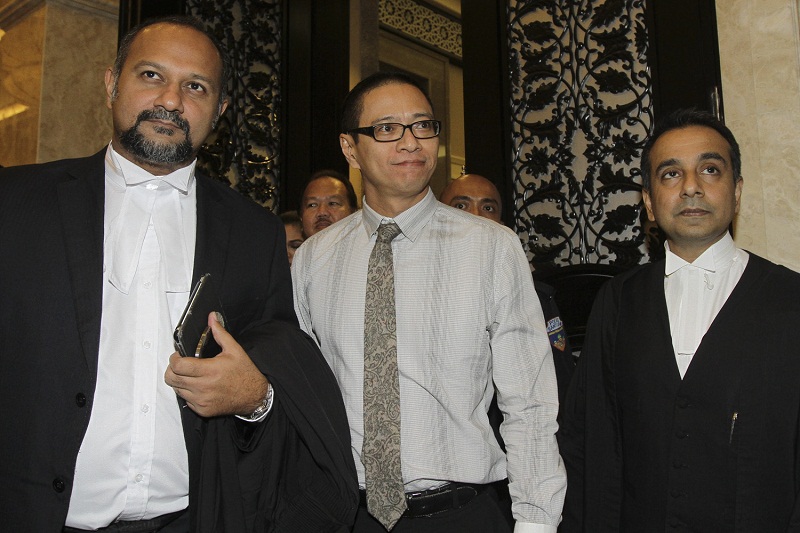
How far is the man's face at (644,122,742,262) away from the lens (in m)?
2.03

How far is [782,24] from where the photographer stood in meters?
2.87

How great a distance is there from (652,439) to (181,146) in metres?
1.37

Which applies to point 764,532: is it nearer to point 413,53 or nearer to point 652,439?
point 652,439

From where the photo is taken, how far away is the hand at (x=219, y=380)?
146 cm

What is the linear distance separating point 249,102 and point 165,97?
2917 mm

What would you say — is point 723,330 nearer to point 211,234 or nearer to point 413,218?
point 413,218

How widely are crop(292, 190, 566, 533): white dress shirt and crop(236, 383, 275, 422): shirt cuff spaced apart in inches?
8.9

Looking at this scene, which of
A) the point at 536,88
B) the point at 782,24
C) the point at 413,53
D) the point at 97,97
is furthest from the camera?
the point at 413,53

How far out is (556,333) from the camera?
257 centimetres

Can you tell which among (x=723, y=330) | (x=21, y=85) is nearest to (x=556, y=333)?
(x=723, y=330)

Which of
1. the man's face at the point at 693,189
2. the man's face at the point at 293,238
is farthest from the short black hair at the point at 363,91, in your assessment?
the man's face at the point at 293,238

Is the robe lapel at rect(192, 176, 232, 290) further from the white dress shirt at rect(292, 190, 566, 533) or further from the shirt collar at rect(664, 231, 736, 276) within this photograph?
the shirt collar at rect(664, 231, 736, 276)

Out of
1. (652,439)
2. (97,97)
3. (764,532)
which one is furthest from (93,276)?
(97,97)

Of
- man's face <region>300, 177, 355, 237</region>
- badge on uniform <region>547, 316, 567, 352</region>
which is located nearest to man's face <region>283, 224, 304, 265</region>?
man's face <region>300, 177, 355, 237</region>
